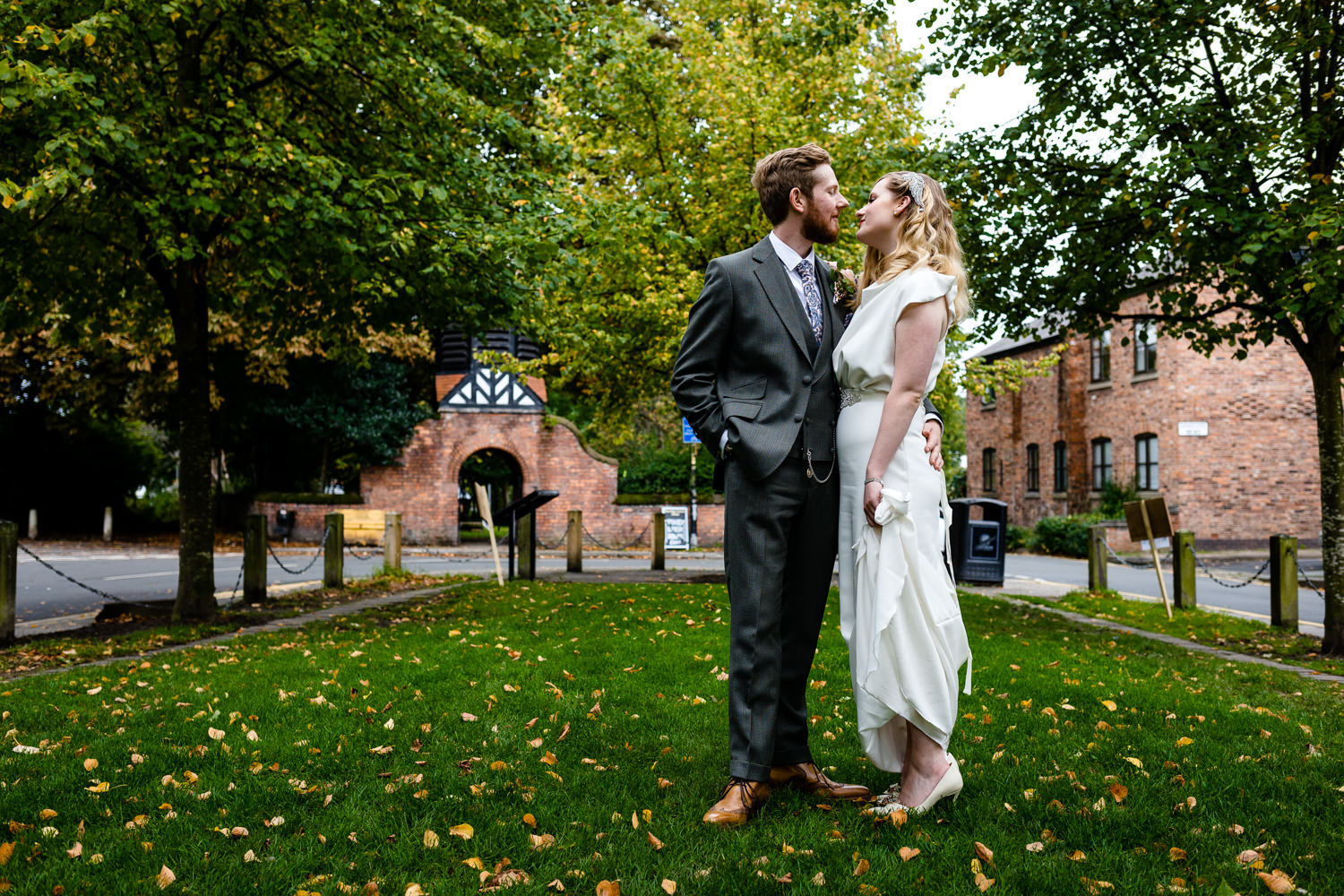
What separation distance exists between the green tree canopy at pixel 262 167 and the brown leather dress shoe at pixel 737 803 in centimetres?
558

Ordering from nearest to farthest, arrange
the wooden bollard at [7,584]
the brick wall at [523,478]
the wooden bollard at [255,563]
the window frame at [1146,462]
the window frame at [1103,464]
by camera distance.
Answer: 1. the wooden bollard at [7,584]
2. the wooden bollard at [255,563]
3. the window frame at [1146,462]
4. the brick wall at [523,478]
5. the window frame at [1103,464]

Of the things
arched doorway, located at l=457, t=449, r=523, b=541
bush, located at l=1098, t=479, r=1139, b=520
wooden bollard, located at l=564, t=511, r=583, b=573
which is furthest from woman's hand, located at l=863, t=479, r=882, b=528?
arched doorway, located at l=457, t=449, r=523, b=541

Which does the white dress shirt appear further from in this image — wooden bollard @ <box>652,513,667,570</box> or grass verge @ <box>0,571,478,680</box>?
wooden bollard @ <box>652,513,667,570</box>

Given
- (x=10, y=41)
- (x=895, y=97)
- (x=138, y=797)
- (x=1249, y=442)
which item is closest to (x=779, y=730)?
(x=138, y=797)

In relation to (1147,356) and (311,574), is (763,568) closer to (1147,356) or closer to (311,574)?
(311,574)

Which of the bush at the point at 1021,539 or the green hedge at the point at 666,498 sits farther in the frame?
the bush at the point at 1021,539

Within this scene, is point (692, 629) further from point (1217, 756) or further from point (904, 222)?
point (904, 222)

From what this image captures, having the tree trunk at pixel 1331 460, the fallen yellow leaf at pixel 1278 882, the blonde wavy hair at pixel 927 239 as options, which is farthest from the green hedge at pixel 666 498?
the fallen yellow leaf at pixel 1278 882

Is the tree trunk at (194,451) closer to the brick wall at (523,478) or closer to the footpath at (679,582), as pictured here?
the footpath at (679,582)

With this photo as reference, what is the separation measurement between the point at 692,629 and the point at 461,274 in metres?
3.77

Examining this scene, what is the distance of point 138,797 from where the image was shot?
3.42 meters

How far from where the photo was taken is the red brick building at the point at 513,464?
25.1 metres

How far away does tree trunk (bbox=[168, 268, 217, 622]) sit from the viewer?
8664 millimetres

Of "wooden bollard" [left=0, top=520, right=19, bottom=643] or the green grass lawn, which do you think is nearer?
the green grass lawn
